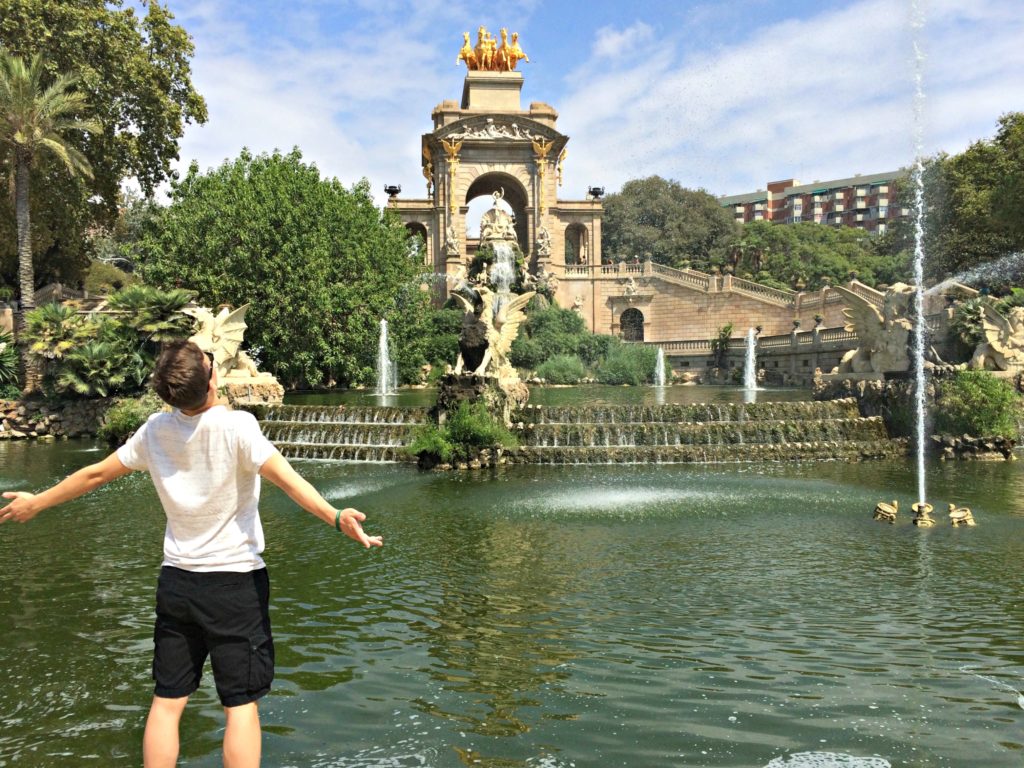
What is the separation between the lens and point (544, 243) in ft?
168

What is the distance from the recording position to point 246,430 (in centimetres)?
331

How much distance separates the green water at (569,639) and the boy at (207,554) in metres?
1.02

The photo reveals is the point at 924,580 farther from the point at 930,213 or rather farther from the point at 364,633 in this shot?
the point at 930,213

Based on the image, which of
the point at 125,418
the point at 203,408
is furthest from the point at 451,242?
the point at 203,408

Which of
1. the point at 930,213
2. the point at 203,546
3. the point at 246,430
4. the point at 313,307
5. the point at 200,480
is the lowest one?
the point at 203,546

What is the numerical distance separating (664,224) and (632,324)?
24780mm

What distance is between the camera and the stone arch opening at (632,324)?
52.1 metres

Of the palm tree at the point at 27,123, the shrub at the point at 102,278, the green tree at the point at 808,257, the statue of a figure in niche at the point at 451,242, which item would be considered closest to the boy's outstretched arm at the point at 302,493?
the palm tree at the point at 27,123

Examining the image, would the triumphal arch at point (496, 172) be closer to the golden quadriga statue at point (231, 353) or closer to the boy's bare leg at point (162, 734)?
Result: the golden quadriga statue at point (231, 353)

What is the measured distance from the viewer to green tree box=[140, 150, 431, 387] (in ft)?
95.7

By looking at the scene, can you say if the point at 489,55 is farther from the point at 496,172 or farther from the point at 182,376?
the point at 182,376

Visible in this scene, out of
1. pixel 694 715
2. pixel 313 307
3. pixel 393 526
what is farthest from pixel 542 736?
pixel 313 307

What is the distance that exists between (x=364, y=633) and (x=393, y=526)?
417cm

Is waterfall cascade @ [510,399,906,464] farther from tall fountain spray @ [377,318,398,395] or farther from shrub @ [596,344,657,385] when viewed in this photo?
shrub @ [596,344,657,385]
